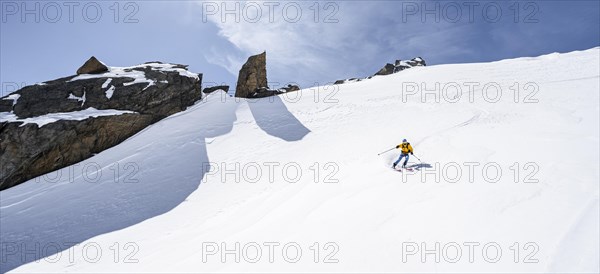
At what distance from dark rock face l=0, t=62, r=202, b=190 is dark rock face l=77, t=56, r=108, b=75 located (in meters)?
0.72

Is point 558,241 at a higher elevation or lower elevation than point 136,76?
lower

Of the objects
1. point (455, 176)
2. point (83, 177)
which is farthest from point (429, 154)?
point (83, 177)

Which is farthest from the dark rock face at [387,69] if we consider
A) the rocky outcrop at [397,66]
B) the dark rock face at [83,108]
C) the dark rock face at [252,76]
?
the dark rock face at [83,108]

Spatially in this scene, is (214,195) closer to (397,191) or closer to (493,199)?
(397,191)

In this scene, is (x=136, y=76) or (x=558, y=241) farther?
(x=136, y=76)

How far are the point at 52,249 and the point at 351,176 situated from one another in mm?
10282

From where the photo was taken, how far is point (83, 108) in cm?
1884

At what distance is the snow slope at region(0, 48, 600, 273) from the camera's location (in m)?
5.77

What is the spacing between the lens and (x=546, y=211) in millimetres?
6270

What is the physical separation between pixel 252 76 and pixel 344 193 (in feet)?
80.9

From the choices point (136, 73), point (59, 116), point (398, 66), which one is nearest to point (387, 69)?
point (398, 66)

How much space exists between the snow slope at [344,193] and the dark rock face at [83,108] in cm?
137

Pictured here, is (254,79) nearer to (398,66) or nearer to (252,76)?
(252,76)

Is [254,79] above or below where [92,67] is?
above
